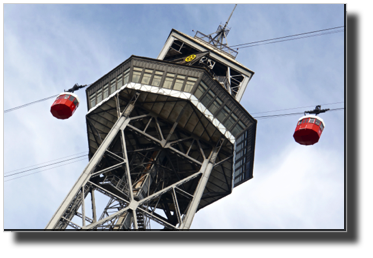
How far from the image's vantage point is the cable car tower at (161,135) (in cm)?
4666

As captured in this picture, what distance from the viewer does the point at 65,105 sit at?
4291 cm

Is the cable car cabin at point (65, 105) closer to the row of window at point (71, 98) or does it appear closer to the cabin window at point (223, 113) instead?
the row of window at point (71, 98)

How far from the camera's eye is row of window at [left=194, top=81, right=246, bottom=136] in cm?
4903

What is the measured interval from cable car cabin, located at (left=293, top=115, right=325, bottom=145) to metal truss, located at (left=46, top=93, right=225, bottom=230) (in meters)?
12.9

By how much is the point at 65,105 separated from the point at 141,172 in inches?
471

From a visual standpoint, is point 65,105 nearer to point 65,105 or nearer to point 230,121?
point 65,105

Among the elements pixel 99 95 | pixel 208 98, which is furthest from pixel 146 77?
pixel 208 98

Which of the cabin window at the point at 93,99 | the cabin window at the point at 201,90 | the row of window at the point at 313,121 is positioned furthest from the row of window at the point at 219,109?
the row of window at the point at 313,121

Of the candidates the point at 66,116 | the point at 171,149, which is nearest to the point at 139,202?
the point at 171,149

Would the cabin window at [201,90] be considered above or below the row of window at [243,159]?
above

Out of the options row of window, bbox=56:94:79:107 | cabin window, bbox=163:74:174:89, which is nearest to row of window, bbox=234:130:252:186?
cabin window, bbox=163:74:174:89

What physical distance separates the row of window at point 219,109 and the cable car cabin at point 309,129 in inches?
473
